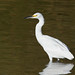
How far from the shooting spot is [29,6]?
1995 cm

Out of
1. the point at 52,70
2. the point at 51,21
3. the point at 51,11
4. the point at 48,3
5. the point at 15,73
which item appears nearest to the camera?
the point at 15,73

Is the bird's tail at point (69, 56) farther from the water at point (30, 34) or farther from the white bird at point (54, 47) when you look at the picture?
the water at point (30, 34)

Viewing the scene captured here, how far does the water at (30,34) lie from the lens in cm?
1168

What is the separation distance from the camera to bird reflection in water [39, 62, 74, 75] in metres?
11.3

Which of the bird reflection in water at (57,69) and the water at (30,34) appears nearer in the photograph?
the bird reflection in water at (57,69)

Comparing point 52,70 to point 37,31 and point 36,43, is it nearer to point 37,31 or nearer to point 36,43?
point 37,31

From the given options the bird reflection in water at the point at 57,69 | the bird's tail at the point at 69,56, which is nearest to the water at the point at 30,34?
the bird reflection in water at the point at 57,69

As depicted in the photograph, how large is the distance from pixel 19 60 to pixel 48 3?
8.51 meters

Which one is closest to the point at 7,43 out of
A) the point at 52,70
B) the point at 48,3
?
the point at 52,70

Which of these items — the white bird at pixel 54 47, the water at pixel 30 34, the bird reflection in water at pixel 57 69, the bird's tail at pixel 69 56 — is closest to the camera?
the bird reflection in water at pixel 57 69

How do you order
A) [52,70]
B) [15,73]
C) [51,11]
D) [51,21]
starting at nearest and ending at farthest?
[15,73] < [52,70] < [51,21] < [51,11]

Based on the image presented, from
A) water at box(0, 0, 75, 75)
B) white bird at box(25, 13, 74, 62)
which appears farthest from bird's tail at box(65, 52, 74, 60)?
water at box(0, 0, 75, 75)

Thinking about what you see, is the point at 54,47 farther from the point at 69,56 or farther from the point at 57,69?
the point at 57,69

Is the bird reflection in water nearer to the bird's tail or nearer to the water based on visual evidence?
the water
